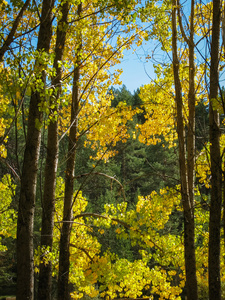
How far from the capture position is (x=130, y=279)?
6.77 metres

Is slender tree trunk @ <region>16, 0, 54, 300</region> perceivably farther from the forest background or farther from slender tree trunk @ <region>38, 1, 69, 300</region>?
slender tree trunk @ <region>38, 1, 69, 300</region>

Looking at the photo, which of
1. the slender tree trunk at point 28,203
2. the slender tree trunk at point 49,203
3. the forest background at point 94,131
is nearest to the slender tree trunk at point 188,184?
the forest background at point 94,131

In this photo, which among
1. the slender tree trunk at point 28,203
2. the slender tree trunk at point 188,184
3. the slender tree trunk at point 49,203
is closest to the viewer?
the slender tree trunk at point 28,203

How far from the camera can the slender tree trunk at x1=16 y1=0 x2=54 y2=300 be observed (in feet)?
7.00

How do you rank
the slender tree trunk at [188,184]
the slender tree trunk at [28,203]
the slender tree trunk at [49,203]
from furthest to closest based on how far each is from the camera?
the slender tree trunk at [188,184]
the slender tree trunk at [49,203]
the slender tree trunk at [28,203]

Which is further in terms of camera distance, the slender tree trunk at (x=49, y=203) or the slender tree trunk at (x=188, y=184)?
the slender tree trunk at (x=188, y=184)

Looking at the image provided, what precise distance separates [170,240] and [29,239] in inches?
163

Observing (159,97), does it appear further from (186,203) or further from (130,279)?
(130,279)

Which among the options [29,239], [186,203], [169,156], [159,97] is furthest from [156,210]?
[169,156]

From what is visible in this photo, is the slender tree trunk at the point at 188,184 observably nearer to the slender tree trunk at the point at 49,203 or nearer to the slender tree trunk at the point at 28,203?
the slender tree trunk at the point at 49,203

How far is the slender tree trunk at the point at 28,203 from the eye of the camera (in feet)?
7.00

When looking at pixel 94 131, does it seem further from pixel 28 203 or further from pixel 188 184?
pixel 28 203

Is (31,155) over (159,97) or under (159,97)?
under

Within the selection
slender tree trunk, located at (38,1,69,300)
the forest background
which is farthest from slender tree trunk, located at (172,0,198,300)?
slender tree trunk, located at (38,1,69,300)
